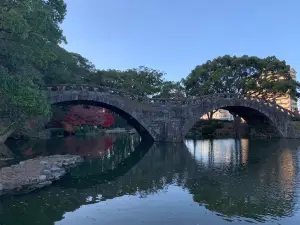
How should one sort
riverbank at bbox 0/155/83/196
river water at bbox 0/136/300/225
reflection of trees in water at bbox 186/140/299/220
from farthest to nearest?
riverbank at bbox 0/155/83/196
reflection of trees in water at bbox 186/140/299/220
river water at bbox 0/136/300/225

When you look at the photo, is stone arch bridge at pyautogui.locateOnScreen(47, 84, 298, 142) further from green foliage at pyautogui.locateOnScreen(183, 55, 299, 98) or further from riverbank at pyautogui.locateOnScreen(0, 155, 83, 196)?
riverbank at pyautogui.locateOnScreen(0, 155, 83, 196)

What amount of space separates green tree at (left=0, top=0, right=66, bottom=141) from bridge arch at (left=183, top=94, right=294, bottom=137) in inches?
774

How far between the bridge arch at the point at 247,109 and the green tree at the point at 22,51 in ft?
64.5

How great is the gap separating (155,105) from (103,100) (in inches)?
227

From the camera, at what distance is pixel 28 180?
1243cm

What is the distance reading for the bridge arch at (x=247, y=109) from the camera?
32750 mm

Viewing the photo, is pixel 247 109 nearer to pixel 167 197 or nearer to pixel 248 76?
pixel 248 76

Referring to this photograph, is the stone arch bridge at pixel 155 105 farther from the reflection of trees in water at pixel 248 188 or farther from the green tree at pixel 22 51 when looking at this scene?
the reflection of trees in water at pixel 248 188

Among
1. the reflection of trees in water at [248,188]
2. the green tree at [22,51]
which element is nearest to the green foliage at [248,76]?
the reflection of trees in water at [248,188]

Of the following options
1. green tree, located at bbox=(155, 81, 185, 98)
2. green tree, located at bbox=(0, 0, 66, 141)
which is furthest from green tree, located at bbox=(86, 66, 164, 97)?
green tree, located at bbox=(0, 0, 66, 141)

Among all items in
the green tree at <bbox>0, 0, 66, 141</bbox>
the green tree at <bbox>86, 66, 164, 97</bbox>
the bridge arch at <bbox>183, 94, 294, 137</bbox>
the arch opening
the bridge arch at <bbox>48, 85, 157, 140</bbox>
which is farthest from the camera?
the green tree at <bbox>86, 66, 164, 97</bbox>

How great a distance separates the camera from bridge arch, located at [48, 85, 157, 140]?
26.4 metres

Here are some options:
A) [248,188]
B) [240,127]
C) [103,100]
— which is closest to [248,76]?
[240,127]

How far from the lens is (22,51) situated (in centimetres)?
1456
